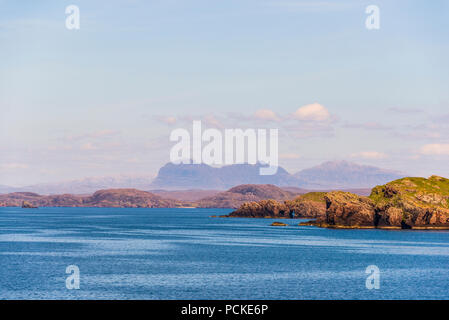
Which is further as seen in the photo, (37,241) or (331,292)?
(37,241)

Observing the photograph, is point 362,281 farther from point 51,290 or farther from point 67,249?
point 67,249

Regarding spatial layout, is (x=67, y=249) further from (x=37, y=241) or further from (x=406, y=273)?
(x=406, y=273)

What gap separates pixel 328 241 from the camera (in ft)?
511
